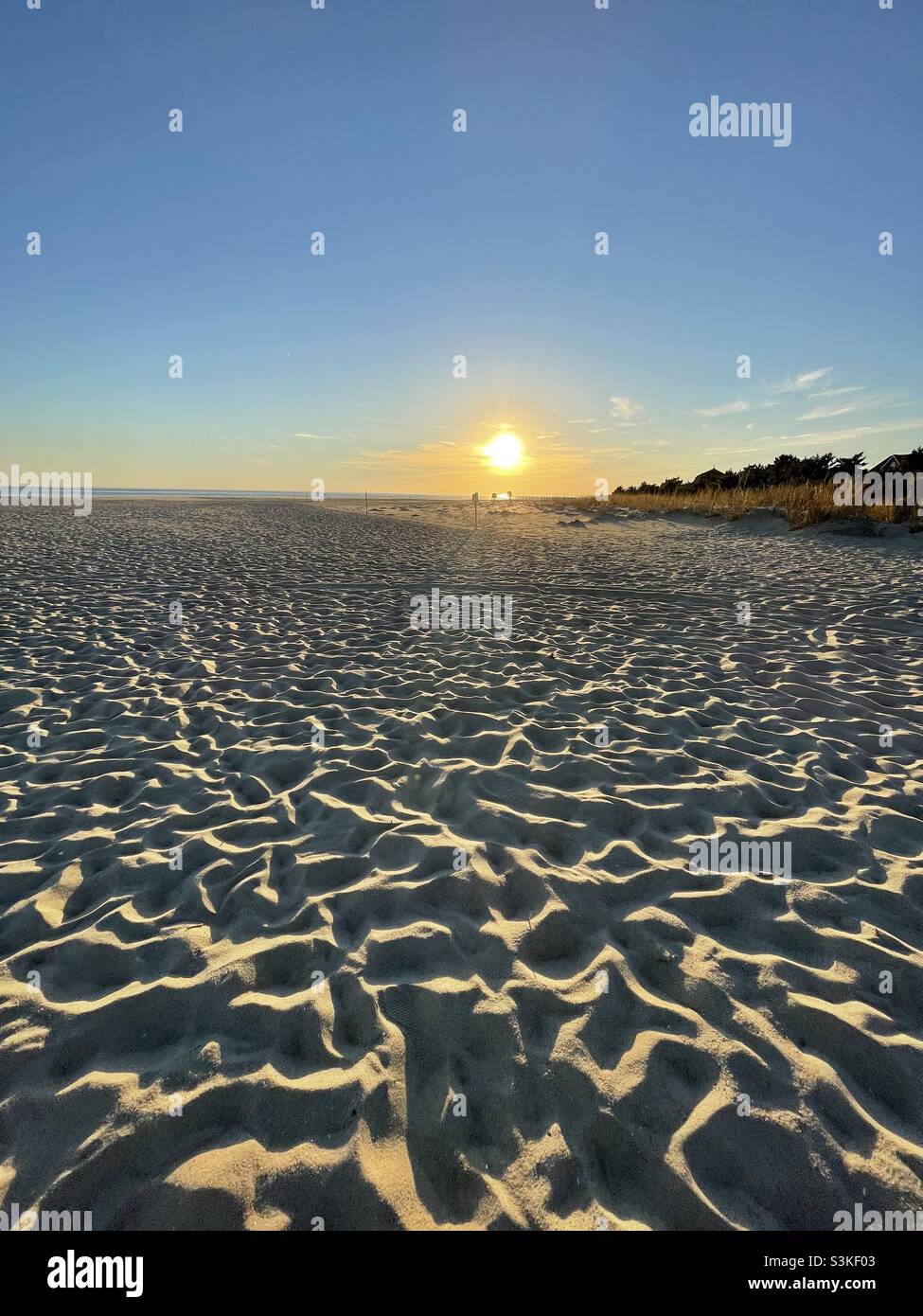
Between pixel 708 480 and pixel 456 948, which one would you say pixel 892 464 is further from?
pixel 456 948

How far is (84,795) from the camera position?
13.3 ft

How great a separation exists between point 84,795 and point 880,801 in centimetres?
559

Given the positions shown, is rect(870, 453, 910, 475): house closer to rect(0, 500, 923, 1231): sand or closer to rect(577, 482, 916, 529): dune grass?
rect(577, 482, 916, 529): dune grass

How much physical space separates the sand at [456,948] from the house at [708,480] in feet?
120

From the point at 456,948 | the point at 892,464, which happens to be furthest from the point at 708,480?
the point at 456,948

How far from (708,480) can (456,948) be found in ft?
142

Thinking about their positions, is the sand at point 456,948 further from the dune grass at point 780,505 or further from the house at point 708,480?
the house at point 708,480

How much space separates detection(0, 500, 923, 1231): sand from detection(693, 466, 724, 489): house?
3649cm

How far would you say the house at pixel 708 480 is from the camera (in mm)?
38719

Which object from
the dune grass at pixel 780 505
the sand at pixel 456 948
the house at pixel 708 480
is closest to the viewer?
the sand at pixel 456 948

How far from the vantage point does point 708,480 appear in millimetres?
39875

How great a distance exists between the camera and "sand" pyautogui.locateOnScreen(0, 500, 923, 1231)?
1.90 meters

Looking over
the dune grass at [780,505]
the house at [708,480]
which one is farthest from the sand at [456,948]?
the house at [708,480]

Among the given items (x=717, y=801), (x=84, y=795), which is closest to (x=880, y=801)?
(x=717, y=801)
